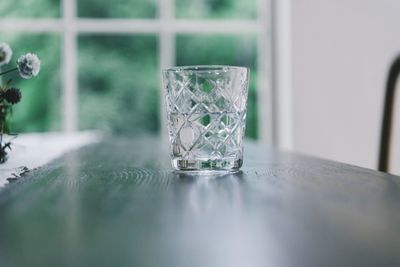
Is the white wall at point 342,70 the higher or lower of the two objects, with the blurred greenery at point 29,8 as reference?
lower

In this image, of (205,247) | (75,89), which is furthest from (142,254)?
(75,89)

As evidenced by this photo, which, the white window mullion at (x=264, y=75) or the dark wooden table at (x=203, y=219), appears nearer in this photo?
the dark wooden table at (x=203, y=219)

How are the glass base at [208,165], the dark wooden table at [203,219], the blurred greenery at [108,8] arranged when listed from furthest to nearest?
the blurred greenery at [108,8], the glass base at [208,165], the dark wooden table at [203,219]

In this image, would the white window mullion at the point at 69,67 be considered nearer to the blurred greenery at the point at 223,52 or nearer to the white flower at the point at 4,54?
the blurred greenery at the point at 223,52

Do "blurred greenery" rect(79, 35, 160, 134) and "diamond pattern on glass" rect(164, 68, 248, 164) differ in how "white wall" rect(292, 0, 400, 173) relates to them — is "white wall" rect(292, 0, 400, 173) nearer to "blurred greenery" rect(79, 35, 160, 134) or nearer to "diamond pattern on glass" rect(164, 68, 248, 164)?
"blurred greenery" rect(79, 35, 160, 134)

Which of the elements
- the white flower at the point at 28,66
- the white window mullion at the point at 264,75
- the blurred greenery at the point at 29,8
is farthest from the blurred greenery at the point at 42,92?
the white flower at the point at 28,66

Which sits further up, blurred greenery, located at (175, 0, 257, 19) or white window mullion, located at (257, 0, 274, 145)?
blurred greenery, located at (175, 0, 257, 19)

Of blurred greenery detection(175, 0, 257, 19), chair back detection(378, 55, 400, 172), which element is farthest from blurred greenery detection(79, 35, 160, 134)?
chair back detection(378, 55, 400, 172)
